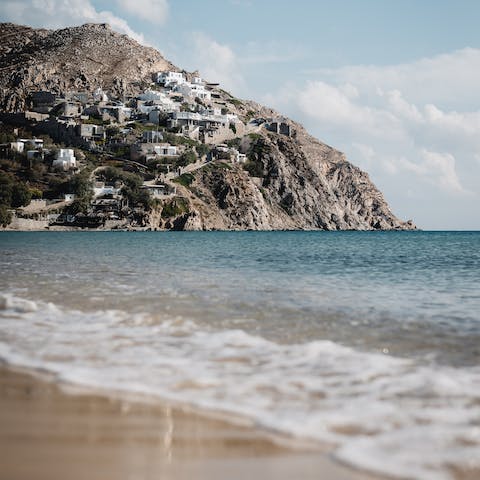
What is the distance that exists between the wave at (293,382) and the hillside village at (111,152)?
70634 millimetres

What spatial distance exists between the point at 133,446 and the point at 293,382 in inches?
96.8

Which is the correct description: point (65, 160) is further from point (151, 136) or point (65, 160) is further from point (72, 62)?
point (72, 62)

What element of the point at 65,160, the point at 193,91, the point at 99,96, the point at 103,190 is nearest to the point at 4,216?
the point at 103,190

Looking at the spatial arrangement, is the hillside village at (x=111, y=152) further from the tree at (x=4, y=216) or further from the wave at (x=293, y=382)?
the wave at (x=293, y=382)

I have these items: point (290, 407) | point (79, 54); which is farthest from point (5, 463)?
point (79, 54)

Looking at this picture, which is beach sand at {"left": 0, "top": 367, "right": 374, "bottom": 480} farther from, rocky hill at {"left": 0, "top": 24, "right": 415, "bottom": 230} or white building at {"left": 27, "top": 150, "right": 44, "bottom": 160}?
white building at {"left": 27, "top": 150, "right": 44, "bottom": 160}

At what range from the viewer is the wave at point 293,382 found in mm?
4793

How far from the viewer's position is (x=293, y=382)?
664 centimetres

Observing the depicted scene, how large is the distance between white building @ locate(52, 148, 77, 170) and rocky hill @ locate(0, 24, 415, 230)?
43.2 ft

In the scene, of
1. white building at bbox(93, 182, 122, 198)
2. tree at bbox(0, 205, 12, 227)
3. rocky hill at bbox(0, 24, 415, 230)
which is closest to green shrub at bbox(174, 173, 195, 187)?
rocky hill at bbox(0, 24, 415, 230)

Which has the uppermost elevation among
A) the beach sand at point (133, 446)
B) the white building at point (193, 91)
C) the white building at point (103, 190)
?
the white building at point (193, 91)

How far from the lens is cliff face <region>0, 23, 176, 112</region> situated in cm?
14188

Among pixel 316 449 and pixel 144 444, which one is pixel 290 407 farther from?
pixel 144 444

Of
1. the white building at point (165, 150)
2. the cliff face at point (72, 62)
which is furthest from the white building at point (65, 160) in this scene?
the cliff face at point (72, 62)
